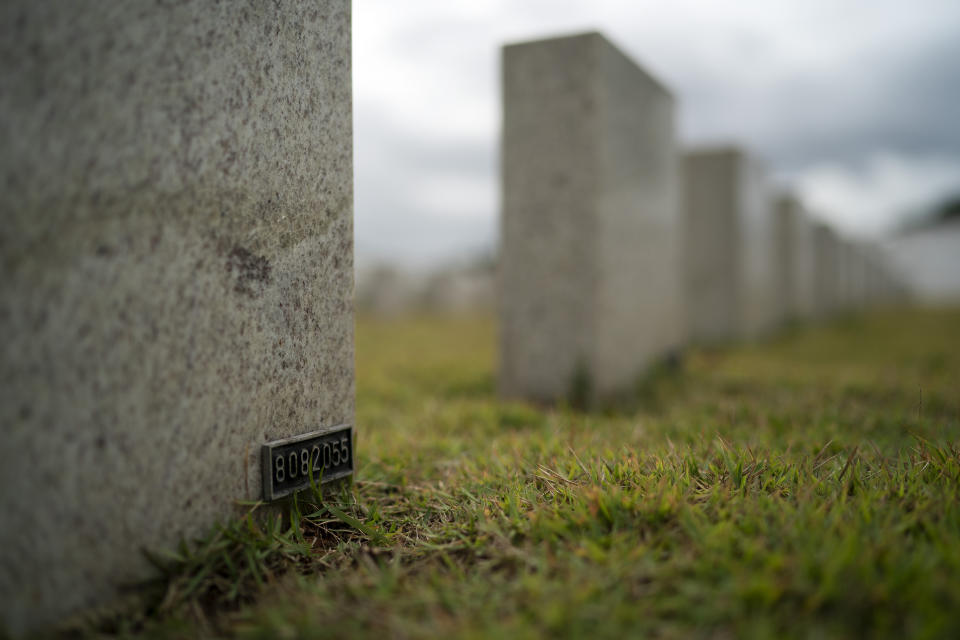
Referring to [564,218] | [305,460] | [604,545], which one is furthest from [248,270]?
[564,218]

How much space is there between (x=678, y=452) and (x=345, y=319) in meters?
1.19

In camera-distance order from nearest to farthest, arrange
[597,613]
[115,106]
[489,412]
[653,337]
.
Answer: [597,613] < [115,106] < [489,412] < [653,337]

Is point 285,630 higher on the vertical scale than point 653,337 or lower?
lower

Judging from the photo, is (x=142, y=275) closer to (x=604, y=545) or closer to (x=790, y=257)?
(x=604, y=545)

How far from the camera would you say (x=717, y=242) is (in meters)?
8.03

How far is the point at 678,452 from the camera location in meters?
2.28

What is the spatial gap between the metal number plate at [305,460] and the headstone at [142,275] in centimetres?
4

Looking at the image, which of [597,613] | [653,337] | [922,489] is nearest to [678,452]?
[922,489]

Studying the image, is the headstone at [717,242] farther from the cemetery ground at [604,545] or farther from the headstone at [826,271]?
the headstone at [826,271]

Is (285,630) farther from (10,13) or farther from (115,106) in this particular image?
(10,13)

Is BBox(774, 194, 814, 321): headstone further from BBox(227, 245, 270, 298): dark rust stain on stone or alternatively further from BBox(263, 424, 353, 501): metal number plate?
BBox(227, 245, 270, 298): dark rust stain on stone

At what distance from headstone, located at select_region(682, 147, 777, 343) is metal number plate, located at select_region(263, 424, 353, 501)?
21.6ft

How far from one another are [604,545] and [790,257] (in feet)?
36.6

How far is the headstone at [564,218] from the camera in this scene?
13.2 feet
